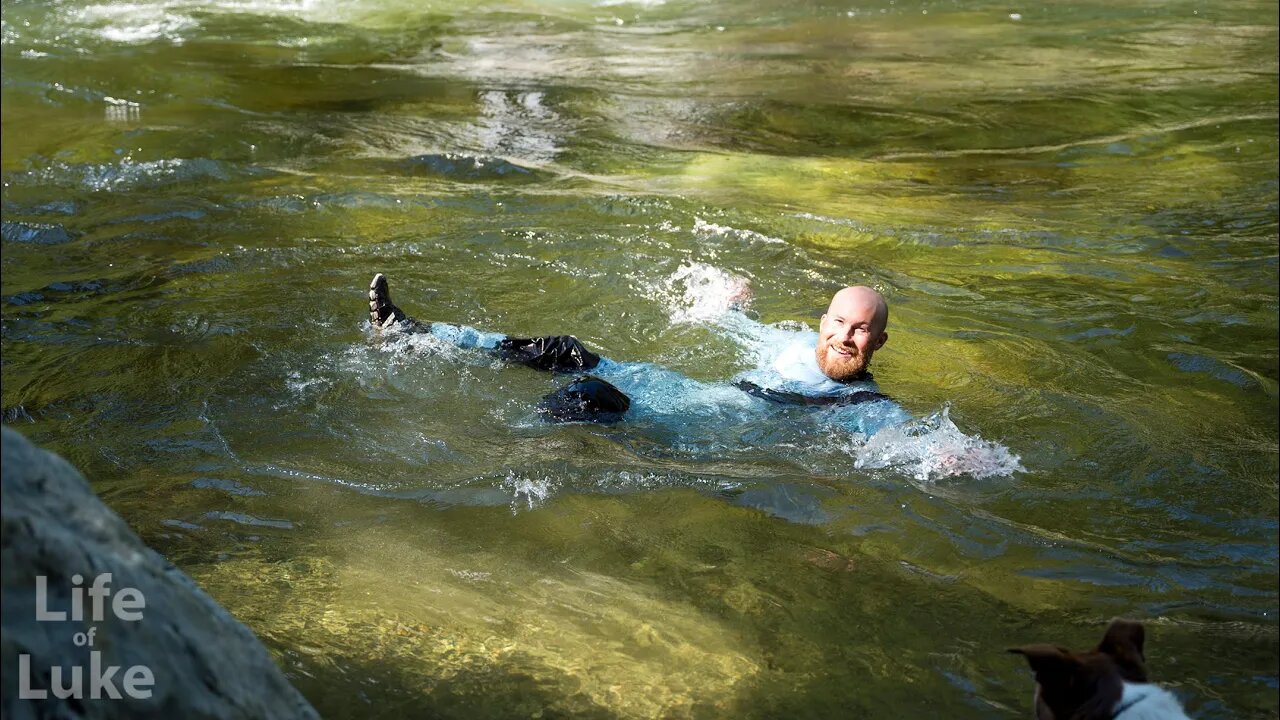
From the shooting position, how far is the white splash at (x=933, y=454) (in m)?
5.95

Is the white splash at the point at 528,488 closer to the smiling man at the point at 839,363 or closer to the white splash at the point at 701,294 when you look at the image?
the smiling man at the point at 839,363

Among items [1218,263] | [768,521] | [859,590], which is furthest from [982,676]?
[1218,263]

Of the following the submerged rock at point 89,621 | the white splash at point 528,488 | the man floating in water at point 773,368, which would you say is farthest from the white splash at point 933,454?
the submerged rock at point 89,621

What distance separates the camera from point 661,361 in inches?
298

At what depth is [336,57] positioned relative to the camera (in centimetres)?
1716

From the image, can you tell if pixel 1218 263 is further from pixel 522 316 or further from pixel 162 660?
pixel 162 660

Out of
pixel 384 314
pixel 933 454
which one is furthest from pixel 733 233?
pixel 933 454

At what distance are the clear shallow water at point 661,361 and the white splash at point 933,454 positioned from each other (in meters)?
0.04

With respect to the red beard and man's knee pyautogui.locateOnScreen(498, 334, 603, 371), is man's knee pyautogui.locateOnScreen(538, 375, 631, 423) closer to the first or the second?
man's knee pyautogui.locateOnScreen(498, 334, 603, 371)

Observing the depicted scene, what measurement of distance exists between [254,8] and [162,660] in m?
21.1

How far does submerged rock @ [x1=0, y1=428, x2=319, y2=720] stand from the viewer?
2131mm

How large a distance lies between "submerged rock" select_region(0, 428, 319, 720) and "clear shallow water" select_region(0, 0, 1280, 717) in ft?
5.12

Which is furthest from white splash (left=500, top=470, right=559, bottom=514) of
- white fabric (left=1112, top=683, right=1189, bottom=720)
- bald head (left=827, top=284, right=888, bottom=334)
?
white fabric (left=1112, top=683, right=1189, bottom=720)

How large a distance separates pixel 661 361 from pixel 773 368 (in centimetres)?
86
